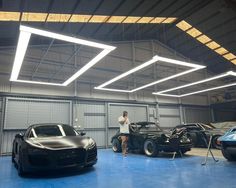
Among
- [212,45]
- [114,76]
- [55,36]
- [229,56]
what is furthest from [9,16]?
[229,56]

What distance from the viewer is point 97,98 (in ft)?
39.0

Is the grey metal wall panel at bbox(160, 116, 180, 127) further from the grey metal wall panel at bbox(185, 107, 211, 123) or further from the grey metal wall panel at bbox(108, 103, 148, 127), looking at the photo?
the grey metal wall panel at bbox(108, 103, 148, 127)

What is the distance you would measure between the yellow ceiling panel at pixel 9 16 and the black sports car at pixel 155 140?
5.71 meters

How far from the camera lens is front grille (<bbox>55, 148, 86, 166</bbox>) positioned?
4.38 meters

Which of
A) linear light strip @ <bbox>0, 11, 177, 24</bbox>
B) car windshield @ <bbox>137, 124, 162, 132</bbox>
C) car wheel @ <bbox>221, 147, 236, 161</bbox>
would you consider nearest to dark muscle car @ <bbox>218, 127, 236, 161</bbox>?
car wheel @ <bbox>221, 147, 236, 161</bbox>

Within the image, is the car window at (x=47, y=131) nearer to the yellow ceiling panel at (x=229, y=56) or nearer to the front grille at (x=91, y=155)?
the front grille at (x=91, y=155)

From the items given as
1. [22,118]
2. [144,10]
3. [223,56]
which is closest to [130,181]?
[22,118]

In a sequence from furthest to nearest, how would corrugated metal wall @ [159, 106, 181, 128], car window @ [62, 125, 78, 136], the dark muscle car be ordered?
corrugated metal wall @ [159, 106, 181, 128]
car window @ [62, 125, 78, 136]
the dark muscle car

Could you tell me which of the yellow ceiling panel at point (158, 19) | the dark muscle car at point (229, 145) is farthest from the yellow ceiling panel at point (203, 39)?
the dark muscle car at point (229, 145)

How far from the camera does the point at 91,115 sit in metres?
11.6

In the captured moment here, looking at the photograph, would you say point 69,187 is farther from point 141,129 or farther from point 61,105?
point 61,105

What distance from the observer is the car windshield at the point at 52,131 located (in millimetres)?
5262

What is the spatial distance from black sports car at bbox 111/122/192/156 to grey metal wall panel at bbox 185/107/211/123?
8190mm

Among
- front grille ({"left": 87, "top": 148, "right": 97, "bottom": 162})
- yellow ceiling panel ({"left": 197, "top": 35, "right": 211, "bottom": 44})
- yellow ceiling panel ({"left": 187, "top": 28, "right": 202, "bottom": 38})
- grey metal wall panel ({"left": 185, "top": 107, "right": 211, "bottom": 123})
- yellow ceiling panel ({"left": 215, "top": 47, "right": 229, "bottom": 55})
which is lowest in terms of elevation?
front grille ({"left": 87, "top": 148, "right": 97, "bottom": 162})
